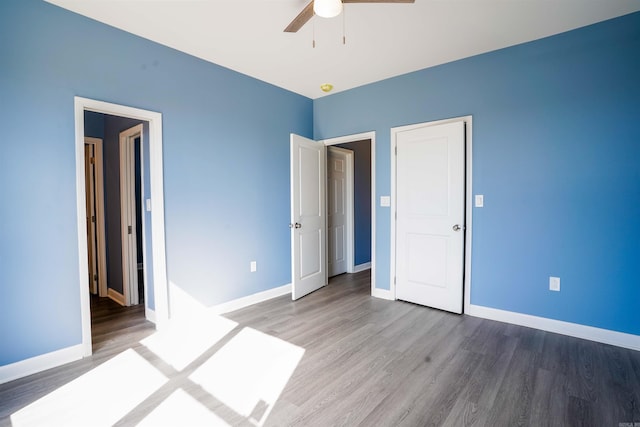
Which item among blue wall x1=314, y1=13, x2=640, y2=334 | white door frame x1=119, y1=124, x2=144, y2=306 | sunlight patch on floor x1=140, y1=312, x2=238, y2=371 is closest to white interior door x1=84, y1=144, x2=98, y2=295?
white door frame x1=119, y1=124, x2=144, y2=306

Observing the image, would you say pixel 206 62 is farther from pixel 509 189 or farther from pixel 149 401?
pixel 509 189

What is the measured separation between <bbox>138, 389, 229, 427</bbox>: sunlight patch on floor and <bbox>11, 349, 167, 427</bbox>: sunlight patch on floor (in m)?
0.18

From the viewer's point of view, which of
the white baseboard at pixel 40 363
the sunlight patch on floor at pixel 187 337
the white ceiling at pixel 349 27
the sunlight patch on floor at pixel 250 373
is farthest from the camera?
the sunlight patch on floor at pixel 187 337

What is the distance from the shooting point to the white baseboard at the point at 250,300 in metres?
3.39

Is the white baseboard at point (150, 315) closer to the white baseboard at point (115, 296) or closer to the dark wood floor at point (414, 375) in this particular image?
the dark wood floor at point (414, 375)

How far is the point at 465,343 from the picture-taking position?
264 cm

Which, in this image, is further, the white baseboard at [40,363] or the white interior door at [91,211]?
the white interior door at [91,211]

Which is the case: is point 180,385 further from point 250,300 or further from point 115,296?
point 115,296

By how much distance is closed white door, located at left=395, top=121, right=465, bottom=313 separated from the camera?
129 inches

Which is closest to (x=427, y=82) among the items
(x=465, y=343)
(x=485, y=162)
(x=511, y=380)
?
(x=485, y=162)

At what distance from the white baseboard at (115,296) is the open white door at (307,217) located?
6.86 ft

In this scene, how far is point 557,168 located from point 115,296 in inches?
201

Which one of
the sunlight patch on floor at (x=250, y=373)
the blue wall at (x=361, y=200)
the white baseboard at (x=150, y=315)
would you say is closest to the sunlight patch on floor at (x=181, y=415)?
the sunlight patch on floor at (x=250, y=373)

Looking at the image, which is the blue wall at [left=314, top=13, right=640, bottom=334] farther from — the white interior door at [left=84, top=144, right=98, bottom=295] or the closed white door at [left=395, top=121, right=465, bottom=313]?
the white interior door at [left=84, top=144, right=98, bottom=295]
